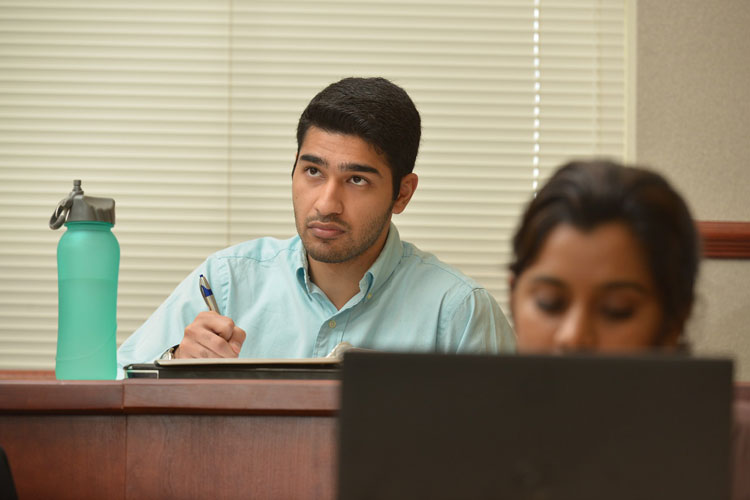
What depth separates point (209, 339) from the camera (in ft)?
4.58

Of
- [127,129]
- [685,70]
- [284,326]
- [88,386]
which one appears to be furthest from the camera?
[127,129]

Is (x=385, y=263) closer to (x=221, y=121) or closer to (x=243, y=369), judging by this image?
(x=243, y=369)

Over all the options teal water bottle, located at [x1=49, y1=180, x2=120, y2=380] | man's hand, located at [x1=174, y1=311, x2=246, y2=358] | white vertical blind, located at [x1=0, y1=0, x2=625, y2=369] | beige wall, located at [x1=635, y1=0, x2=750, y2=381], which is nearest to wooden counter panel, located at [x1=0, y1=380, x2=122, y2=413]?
teal water bottle, located at [x1=49, y1=180, x2=120, y2=380]

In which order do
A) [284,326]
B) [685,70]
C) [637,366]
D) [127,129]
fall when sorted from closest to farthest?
[637,366], [284,326], [685,70], [127,129]

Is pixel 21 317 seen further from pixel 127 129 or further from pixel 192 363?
pixel 192 363

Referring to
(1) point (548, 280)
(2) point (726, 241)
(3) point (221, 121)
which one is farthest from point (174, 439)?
(2) point (726, 241)

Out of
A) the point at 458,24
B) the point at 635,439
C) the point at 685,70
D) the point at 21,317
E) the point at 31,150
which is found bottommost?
the point at 21,317

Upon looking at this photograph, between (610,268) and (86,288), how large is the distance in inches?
34.3

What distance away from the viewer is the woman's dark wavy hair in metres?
0.80

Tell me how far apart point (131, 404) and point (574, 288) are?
24.1 inches

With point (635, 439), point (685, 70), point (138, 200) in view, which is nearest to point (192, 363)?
point (635, 439)

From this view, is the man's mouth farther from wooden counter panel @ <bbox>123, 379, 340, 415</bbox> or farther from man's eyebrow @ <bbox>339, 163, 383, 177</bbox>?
wooden counter panel @ <bbox>123, 379, 340, 415</bbox>

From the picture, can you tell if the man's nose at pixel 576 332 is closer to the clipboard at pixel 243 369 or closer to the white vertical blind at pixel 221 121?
the clipboard at pixel 243 369

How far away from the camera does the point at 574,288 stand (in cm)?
77
